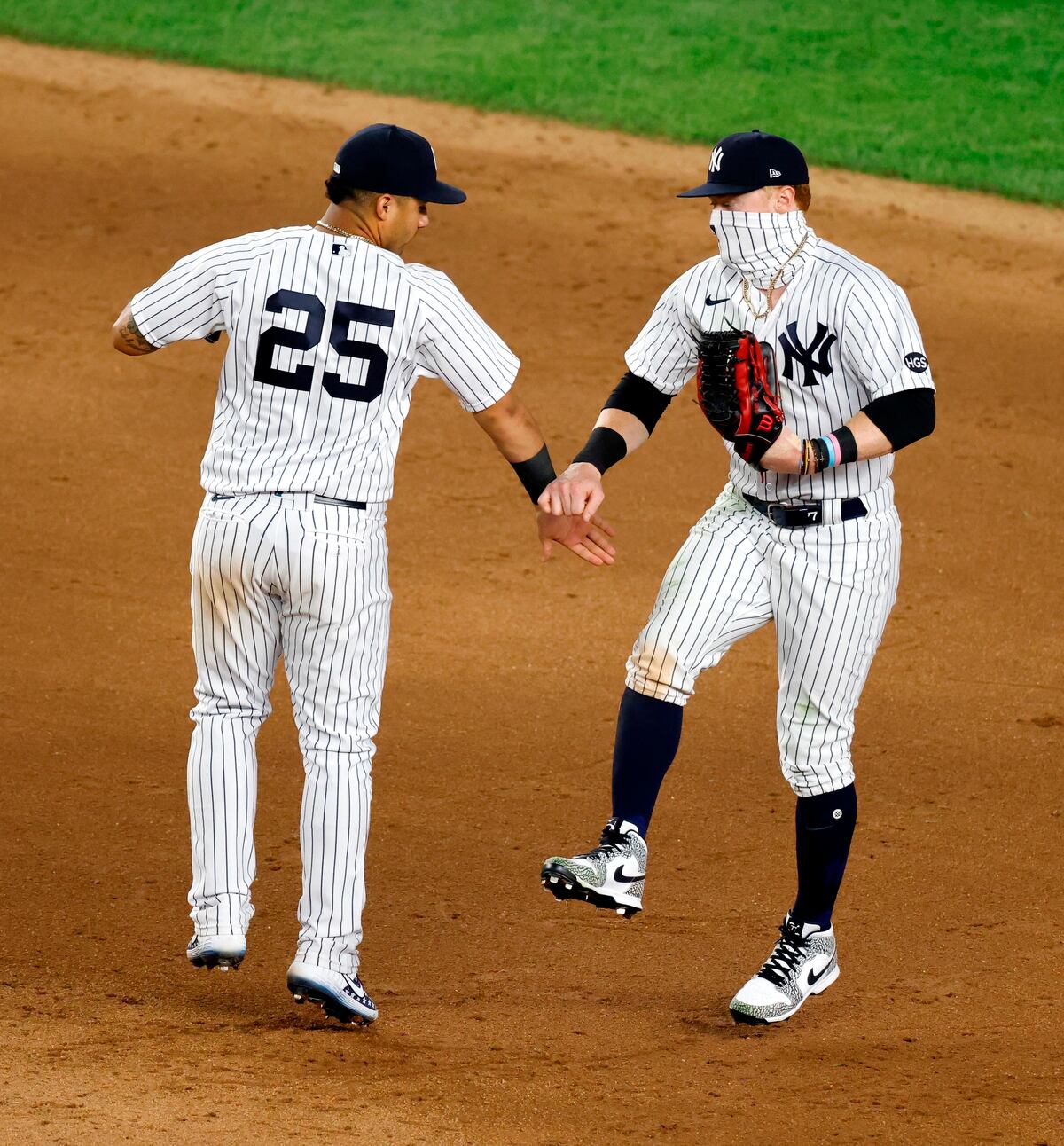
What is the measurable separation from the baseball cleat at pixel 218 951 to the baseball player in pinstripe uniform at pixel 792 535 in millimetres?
700

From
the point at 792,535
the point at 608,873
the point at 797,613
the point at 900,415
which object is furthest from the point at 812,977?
the point at 900,415

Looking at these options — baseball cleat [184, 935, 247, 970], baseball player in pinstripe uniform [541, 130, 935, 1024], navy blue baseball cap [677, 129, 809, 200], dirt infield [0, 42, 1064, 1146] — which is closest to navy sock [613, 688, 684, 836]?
baseball player in pinstripe uniform [541, 130, 935, 1024]

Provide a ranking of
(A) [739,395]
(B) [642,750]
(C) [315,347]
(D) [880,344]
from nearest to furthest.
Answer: (C) [315,347]
(A) [739,395]
(D) [880,344]
(B) [642,750]

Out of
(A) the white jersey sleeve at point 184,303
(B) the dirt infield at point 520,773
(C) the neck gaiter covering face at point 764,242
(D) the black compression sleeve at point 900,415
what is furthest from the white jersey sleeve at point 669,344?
(B) the dirt infield at point 520,773

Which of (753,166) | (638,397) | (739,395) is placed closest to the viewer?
(739,395)

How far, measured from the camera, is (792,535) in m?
4.02

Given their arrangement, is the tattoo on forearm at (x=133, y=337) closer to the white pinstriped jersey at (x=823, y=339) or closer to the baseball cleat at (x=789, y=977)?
the white pinstriped jersey at (x=823, y=339)

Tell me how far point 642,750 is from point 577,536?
0.54m

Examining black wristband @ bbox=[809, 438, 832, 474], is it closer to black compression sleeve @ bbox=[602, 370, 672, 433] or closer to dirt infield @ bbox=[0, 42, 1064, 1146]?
black compression sleeve @ bbox=[602, 370, 672, 433]

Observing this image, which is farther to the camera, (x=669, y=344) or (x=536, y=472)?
(x=669, y=344)

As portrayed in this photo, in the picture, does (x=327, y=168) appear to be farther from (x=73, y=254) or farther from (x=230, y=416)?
(x=230, y=416)

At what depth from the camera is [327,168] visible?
1233cm

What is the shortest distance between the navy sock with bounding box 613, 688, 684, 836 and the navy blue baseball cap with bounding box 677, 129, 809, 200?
47.4 inches

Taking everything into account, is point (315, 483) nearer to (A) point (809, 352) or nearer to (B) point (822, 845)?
(A) point (809, 352)
